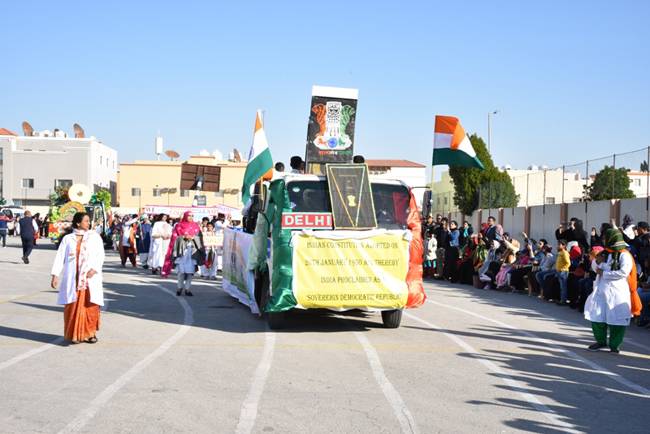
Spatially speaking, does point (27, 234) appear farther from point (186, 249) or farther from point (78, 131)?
point (78, 131)

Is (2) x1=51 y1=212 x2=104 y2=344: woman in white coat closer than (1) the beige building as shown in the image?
Yes

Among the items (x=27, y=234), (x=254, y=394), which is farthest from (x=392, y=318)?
(x=27, y=234)

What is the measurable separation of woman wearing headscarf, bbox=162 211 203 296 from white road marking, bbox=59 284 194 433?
173 inches

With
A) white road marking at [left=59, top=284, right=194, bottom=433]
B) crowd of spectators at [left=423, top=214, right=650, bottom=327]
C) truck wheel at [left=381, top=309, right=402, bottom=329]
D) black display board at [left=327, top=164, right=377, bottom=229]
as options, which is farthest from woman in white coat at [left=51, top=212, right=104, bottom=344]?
crowd of spectators at [left=423, top=214, right=650, bottom=327]

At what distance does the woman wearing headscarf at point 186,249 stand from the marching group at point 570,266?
8.45m

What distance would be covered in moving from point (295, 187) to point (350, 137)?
294 inches

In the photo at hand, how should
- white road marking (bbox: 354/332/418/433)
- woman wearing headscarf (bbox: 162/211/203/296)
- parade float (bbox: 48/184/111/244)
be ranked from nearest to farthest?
white road marking (bbox: 354/332/418/433) < woman wearing headscarf (bbox: 162/211/203/296) < parade float (bbox: 48/184/111/244)

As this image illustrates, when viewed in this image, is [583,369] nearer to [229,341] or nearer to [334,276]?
[334,276]

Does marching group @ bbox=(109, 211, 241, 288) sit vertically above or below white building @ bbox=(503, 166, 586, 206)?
below

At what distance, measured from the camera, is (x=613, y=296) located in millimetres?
11594

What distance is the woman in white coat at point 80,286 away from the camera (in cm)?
1134

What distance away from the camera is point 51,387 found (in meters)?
8.30

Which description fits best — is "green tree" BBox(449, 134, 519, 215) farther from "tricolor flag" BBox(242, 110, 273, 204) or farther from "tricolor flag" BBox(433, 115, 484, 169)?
"tricolor flag" BBox(242, 110, 273, 204)

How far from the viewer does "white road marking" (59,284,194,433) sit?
22.3 feet
